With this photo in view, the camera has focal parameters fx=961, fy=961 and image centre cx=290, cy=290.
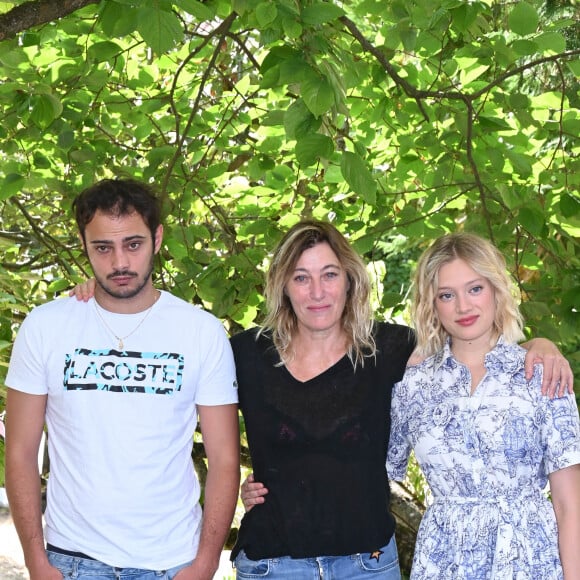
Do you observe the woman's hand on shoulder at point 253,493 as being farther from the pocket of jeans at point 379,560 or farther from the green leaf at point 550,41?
the green leaf at point 550,41

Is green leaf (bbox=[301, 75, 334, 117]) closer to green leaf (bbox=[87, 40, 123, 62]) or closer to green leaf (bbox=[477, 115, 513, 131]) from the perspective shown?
green leaf (bbox=[477, 115, 513, 131])

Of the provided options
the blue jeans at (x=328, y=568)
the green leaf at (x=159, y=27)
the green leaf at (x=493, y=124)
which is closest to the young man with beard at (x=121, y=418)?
the blue jeans at (x=328, y=568)

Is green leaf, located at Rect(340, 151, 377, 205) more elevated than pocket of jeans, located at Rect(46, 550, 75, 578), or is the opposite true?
green leaf, located at Rect(340, 151, 377, 205)

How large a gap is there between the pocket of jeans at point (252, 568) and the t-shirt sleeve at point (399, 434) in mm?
439

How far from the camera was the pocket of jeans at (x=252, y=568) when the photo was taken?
2.53 m

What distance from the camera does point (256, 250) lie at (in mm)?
4172

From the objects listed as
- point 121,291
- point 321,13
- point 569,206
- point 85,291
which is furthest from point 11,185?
point 569,206

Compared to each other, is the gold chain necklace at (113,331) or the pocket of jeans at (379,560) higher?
the gold chain necklace at (113,331)

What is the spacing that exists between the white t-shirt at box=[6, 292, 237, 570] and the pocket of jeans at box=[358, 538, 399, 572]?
440 millimetres

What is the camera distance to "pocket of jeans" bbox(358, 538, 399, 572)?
2.50m

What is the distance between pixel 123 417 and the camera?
2410 millimetres

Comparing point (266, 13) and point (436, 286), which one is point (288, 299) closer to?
point (436, 286)

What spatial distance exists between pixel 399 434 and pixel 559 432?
1.53 feet

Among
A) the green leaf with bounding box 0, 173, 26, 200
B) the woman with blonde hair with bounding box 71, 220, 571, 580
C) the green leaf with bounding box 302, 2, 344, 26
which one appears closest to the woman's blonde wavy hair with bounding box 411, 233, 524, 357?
the woman with blonde hair with bounding box 71, 220, 571, 580
